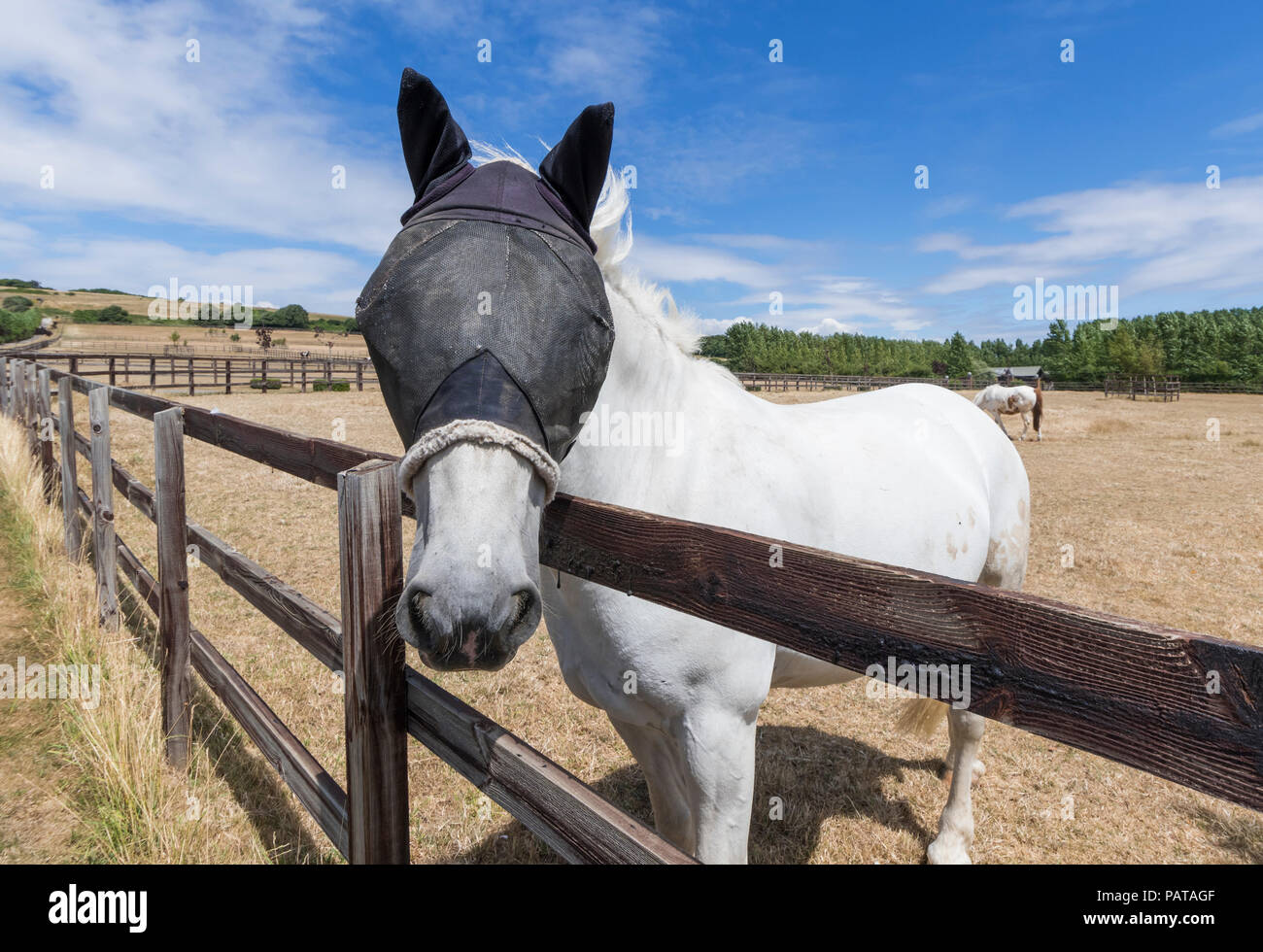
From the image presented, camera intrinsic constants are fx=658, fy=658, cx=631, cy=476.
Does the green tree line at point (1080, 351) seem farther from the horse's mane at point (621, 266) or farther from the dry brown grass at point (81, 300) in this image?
the dry brown grass at point (81, 300)

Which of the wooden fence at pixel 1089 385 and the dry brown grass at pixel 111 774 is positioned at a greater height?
the wooden fence at pixel 1089 385

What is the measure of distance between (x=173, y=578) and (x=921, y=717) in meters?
4.44

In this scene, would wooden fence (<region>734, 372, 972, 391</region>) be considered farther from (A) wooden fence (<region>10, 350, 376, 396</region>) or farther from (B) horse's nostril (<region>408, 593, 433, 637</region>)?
(B) horse's nostril (<region>408, 593, 433, 637</region>)

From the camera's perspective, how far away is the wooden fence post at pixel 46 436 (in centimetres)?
767

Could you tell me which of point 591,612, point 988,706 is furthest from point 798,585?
point 591,612

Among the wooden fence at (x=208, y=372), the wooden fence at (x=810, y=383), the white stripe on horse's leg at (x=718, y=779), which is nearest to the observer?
the white stripe on horse's leg at (x=718, y=779)

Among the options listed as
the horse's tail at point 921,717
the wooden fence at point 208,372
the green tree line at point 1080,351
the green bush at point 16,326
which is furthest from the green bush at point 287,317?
the horse's tail at point 921,717

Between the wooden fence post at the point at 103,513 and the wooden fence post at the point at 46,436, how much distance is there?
3.71 m

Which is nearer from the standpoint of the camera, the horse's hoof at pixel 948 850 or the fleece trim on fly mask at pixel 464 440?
the fleece trim on fly mask at pixel 464 440

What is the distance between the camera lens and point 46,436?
7.79 metres

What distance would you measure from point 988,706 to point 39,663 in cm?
599

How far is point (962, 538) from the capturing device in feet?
11.0

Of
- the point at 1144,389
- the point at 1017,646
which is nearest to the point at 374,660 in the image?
the point at 1017,646
